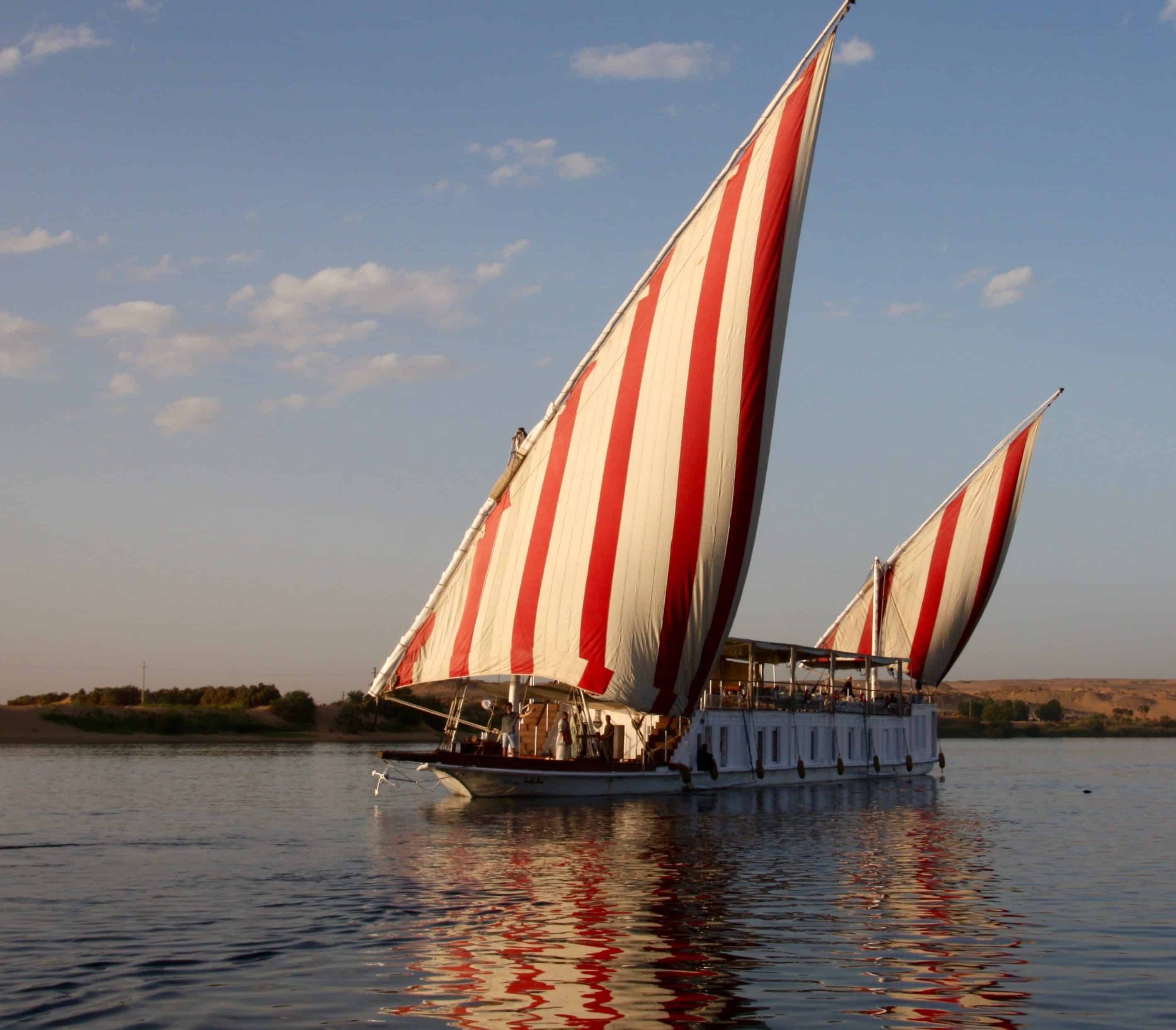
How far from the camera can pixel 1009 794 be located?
53.7m

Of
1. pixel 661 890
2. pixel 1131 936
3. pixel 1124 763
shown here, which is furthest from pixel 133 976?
pixel 1124 763

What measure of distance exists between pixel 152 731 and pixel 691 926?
84.9m

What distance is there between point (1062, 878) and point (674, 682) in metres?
13.9

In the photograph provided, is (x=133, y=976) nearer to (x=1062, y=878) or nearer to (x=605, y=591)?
(x=1062, y=878)

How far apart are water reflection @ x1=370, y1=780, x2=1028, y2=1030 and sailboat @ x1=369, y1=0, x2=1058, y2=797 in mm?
4378

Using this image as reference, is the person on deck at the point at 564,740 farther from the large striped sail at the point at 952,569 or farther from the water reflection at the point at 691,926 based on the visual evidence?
the large striped sail at the point at 952,569

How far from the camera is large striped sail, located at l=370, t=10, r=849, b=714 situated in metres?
36.3

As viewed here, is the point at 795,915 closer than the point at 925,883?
Yes

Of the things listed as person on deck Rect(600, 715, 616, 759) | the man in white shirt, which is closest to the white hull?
the man in white shirt

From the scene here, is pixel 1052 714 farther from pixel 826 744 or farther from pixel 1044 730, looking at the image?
pixel 826 744

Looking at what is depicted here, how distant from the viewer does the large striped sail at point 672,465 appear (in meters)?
36.3

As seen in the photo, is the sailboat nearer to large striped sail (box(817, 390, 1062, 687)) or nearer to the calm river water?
the calm river water

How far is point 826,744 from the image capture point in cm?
5628

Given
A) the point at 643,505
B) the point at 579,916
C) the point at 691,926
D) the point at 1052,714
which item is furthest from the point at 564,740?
the point at 1052,714
